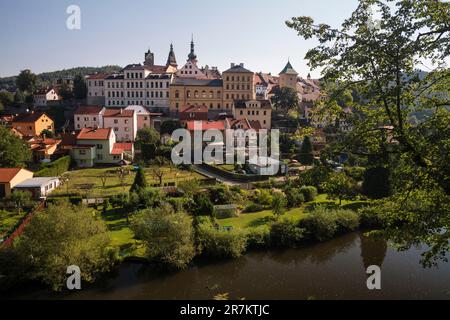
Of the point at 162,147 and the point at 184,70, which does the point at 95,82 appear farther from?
the point at 162,147

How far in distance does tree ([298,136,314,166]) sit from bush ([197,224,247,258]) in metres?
21.9

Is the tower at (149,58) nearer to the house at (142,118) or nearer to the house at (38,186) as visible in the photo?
the house at (142,118)

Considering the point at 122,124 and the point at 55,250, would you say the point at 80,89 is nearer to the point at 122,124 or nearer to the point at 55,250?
the point at 122,124

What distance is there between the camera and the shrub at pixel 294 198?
28770 millimetres

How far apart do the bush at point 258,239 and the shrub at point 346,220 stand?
491cm

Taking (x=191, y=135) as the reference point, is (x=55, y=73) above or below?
above

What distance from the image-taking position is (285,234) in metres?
22.1

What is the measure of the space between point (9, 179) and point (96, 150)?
1276 cm

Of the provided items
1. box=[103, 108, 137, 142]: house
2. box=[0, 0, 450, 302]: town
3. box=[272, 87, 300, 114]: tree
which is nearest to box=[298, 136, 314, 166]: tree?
box=[0, 0, 450, 302]: town

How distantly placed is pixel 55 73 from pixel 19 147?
162132 millimetres

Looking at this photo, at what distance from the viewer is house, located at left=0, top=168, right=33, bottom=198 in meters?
29.0

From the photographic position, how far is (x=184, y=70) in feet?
218

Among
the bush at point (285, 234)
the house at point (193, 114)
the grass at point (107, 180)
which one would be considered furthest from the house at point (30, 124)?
the bush at point (285, 234)
